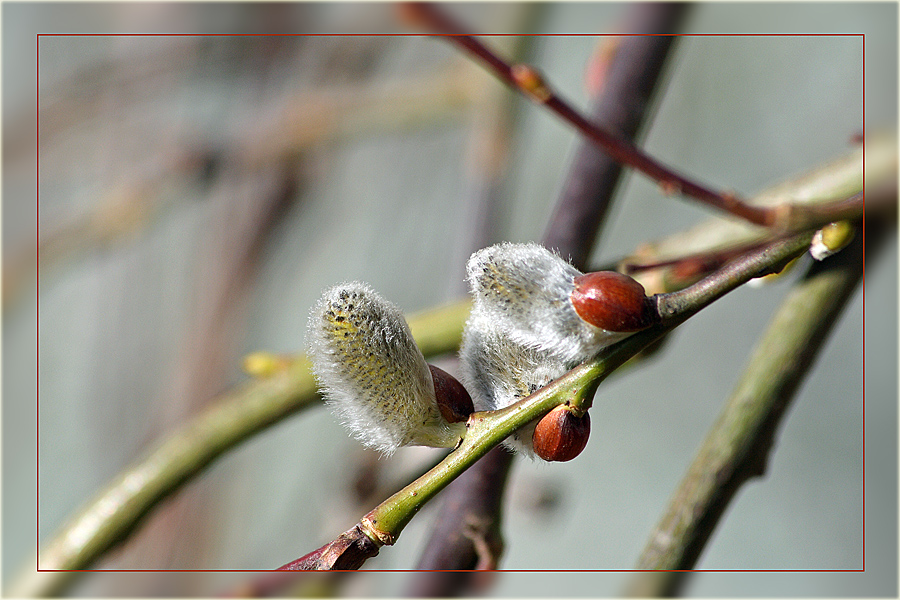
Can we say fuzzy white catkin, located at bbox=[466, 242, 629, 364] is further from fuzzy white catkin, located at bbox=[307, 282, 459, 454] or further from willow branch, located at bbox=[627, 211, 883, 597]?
willow branch, located at bbox=[627, 211, 883, 597]

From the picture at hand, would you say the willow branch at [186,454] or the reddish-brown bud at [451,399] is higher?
the willow branch at [186,454]

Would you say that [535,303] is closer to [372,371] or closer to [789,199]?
[372,371]

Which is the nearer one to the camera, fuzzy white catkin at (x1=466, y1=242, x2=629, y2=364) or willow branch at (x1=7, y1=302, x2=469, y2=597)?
fuzzy white catkin at (x1=466, y1=242, x2=629, y2=364)

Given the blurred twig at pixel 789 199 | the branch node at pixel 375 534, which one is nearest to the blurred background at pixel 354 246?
the blurred twig at pixel 789 199

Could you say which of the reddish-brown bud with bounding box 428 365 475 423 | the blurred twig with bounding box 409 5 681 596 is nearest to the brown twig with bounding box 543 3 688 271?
the blurred twig with bounding box 409 5 681 596

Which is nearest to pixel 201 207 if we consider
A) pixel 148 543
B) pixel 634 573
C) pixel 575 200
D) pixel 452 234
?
pixel 452 234

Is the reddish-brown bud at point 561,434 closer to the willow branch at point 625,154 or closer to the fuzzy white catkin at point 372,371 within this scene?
the fuzzy white catkin at point 372,371

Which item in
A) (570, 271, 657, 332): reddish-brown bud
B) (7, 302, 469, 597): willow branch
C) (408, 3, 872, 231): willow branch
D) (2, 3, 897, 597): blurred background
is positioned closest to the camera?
(570, 271, 657, 332): reddish-brown bud
